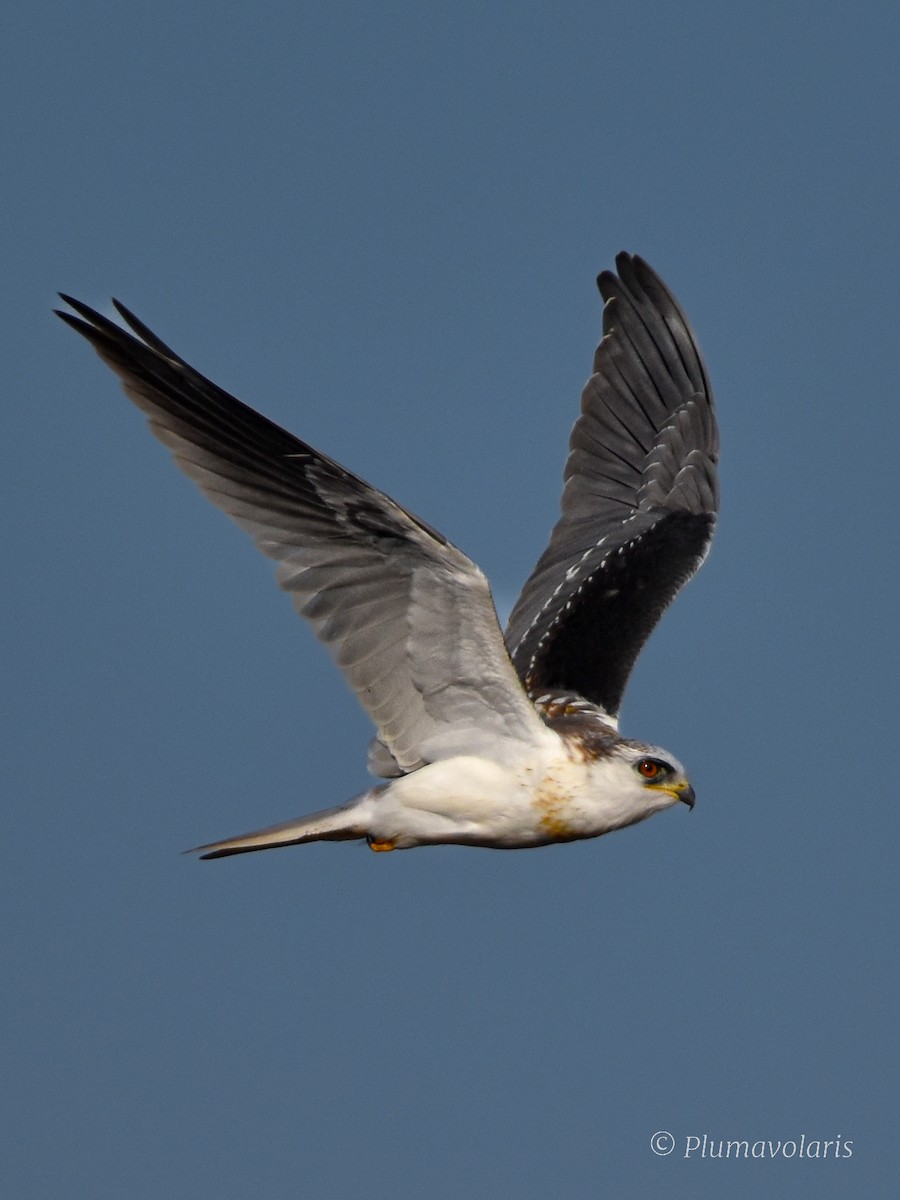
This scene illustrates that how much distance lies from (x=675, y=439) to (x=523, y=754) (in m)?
4.03

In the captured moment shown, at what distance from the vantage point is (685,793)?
8.88m

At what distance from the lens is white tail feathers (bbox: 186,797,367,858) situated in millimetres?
8766

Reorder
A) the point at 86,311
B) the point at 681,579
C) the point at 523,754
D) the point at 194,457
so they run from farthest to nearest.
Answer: the point at 681,579, the point at 523,754, the point at 194,457, the point at 86,311

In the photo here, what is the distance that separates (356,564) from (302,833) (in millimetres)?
1512

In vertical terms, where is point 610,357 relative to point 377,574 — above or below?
above

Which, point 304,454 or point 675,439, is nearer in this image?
point 304,454

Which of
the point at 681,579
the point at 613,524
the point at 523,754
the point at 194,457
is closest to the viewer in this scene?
the point at 194,457

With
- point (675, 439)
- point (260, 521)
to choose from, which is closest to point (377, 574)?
point (260, 521)

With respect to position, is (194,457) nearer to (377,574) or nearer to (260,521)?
(260,521)

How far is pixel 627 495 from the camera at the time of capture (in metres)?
12.0

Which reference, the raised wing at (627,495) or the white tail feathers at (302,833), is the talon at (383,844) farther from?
the raised wing at (627,495)

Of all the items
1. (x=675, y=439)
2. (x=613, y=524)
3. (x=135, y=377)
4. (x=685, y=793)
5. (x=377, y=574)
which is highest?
(x=675, y=439)

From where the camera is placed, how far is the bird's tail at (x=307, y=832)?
28.8 feet

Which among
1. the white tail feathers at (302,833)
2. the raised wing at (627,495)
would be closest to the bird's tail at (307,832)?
the white tail feathers at (302,833)
